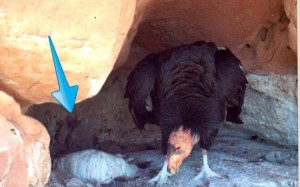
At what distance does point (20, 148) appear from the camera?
193 centimetres

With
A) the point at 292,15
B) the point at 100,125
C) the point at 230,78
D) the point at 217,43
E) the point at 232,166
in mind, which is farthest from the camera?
the point at 100,125

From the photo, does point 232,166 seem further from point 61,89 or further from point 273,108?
point 61,89

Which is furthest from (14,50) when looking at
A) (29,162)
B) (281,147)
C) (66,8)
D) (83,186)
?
(281,147)

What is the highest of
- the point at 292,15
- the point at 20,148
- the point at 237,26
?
the point at 292,15

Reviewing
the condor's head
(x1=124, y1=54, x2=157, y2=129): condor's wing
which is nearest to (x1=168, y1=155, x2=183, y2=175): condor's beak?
the condor's head

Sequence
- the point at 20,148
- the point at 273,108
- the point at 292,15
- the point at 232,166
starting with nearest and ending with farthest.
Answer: the point at 20,148
the point at 292,15
the point at 232,166
the point at 273,108

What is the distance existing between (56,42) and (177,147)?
40.5 inches

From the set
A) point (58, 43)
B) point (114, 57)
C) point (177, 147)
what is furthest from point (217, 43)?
point (58, 43)

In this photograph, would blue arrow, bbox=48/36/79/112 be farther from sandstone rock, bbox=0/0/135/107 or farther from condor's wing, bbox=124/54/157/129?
condor's wing, bbox=124/54/157/129

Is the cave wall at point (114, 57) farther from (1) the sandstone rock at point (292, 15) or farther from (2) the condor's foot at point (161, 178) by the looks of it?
(2) the condor's foot at point (161, 178)

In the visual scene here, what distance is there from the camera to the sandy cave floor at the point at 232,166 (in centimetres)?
272

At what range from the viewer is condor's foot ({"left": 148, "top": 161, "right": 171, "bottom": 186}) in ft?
9.34

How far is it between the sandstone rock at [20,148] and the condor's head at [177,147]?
2.59 feet

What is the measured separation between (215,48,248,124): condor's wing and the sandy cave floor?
0.91 ft
